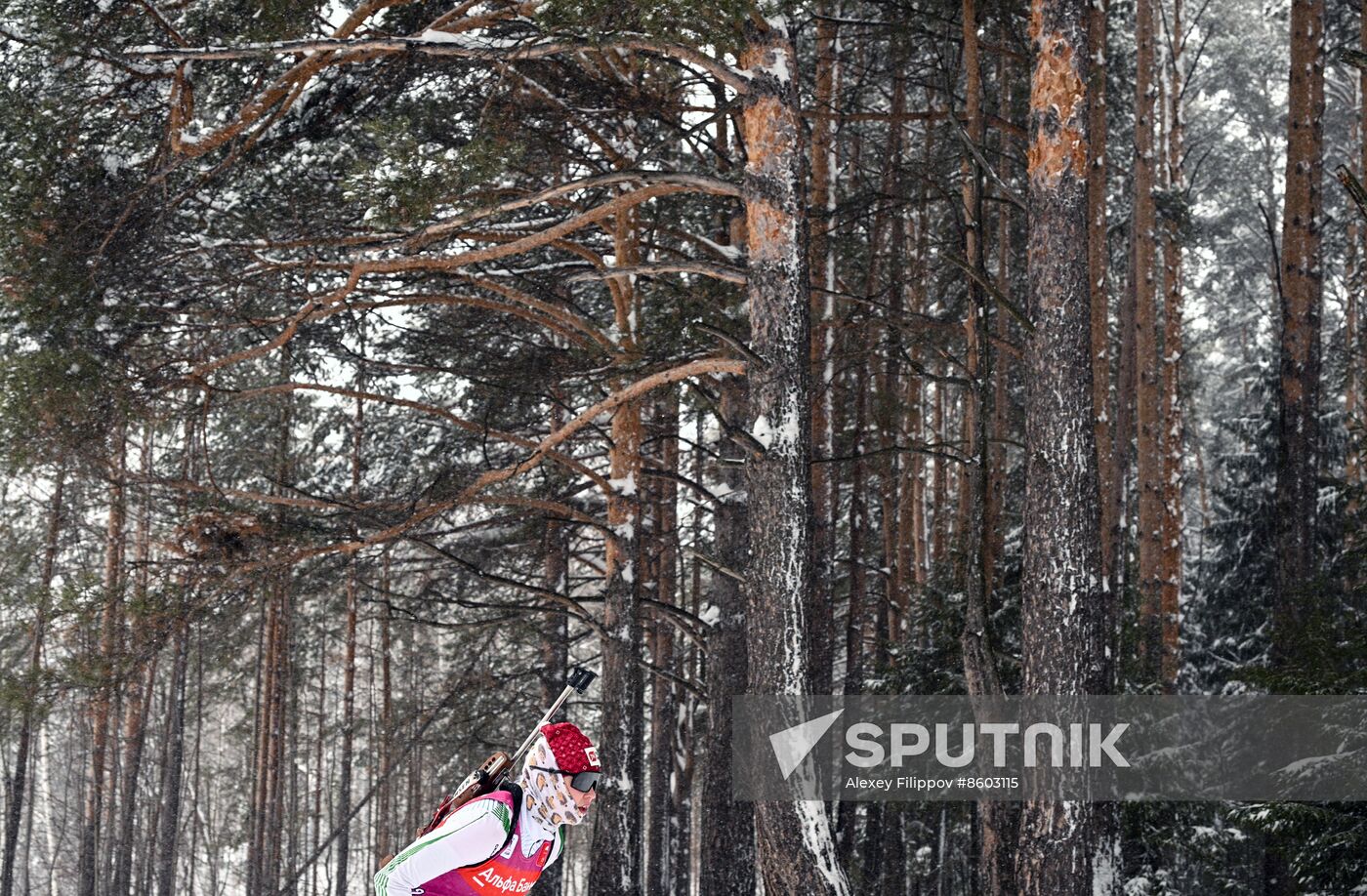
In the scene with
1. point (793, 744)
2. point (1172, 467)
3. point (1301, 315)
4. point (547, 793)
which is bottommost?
point (547, 793)

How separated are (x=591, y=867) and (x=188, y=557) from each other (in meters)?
4.59

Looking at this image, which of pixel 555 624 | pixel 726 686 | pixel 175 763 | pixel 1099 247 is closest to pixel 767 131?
pixel 1099 247

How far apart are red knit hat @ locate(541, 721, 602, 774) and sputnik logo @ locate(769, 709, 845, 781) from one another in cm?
303

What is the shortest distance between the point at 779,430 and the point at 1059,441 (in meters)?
1.78

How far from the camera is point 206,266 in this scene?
34.7 ft

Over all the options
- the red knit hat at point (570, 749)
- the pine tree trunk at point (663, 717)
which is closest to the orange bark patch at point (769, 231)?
the red knit hat at point (570, 749)

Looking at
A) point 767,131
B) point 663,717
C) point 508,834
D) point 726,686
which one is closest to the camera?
point 508,834

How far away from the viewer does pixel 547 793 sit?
14.8 ft

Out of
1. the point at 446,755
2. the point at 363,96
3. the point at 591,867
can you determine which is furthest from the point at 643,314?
the point at 446,755

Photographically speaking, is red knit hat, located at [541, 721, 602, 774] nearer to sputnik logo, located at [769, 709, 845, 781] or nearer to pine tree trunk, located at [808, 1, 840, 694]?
sputnik logo, located at [769, 709, 845, 781]

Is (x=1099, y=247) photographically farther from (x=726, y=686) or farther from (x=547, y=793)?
(x=547, y=793)

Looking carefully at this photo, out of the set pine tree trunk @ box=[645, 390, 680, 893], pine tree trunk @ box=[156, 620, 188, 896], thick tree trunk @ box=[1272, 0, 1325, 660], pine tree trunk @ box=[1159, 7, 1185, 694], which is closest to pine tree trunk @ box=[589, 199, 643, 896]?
pine tree trunk @ box=[645, 390, 680, 893]

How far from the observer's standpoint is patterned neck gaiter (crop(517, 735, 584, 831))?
450 centimetres

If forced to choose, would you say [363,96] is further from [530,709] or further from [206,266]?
[530,709]
